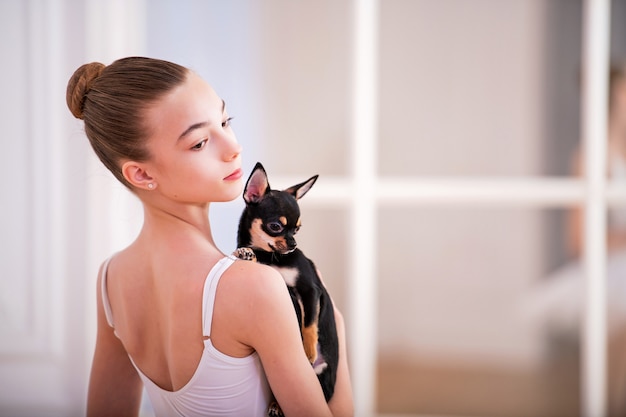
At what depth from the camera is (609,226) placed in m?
2.30

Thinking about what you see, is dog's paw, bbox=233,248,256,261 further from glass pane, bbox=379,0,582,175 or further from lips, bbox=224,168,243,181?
glass pane, bbox=379,0,582,175

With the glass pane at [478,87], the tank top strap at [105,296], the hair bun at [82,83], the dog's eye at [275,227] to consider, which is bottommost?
the tank top strap at [105,296]

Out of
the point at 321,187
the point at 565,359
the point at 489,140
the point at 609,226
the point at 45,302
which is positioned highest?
the point at 489,140

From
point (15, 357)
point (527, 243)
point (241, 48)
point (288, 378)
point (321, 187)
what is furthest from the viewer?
point (527, 243)

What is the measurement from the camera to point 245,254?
859 mm

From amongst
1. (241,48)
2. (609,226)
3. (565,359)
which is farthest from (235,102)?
(565,359)

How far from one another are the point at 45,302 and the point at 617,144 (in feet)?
6.18

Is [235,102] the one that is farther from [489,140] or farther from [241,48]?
[489,140]

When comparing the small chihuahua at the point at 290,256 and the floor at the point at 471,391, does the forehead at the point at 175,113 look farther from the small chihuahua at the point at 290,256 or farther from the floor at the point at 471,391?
the floor at the point at 471,391

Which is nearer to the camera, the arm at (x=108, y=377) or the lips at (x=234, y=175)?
the lips at (x=234, y=175)

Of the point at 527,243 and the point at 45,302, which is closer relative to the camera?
the point at 45,302

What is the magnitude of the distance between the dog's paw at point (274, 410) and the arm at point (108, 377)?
26 cm

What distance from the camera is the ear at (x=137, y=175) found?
87cm

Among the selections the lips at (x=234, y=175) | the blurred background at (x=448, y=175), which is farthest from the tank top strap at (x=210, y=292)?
the blurred background at (x=448, y=175)
